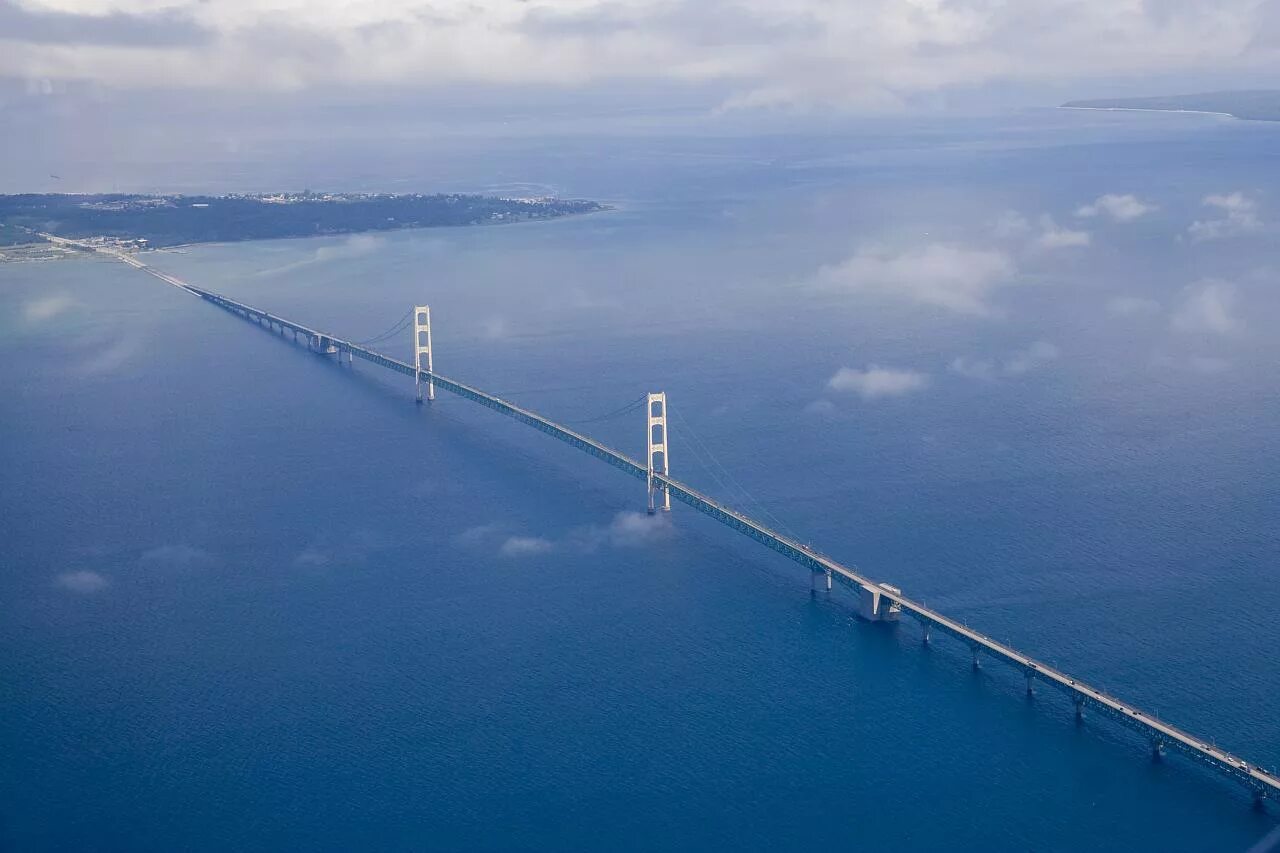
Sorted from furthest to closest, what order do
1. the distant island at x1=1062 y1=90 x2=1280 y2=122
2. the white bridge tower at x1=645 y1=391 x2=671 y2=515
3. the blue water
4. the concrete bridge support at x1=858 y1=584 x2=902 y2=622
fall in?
the distant island at x1=1062 y1=90 x2=1280 y2=122, the white bridge tower at x1=645 y1=391 x2=671 y2=515, the concrete bridge support at x1=858 y1=584 x2=902 y2=622, the blue water

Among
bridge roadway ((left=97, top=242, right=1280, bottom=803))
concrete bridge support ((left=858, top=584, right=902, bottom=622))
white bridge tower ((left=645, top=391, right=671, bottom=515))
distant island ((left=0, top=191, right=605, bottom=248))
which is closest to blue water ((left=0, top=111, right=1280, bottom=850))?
bridge roadway ((left=97, top=242, right=1280, bottom=803))

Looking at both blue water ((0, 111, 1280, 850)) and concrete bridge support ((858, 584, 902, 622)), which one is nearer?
blue water ((0, 111, 1280, 850))

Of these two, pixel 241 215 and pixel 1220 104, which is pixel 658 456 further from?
pixel 1220 104

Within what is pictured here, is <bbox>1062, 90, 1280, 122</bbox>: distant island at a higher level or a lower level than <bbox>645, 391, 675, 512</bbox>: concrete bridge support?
higher

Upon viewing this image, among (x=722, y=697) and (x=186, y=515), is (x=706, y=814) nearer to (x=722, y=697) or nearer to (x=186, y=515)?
(x=722, y=697)

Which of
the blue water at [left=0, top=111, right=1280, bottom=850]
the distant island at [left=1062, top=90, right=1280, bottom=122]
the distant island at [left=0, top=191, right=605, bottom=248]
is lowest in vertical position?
the blue water at [left=0, top=111, right=1280, bottom=850]

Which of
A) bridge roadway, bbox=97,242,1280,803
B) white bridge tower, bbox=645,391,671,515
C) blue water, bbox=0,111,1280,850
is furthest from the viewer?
white bridge tower, bbox=645,391,671,515

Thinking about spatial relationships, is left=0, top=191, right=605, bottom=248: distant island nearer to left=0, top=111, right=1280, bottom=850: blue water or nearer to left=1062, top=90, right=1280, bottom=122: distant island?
left=0, top=111, right=1280, bottom=850: blue water

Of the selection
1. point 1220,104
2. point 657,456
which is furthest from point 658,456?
point 1220,104

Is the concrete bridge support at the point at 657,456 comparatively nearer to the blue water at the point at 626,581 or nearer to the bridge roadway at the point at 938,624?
the bridge roadway at the point at 938,624
